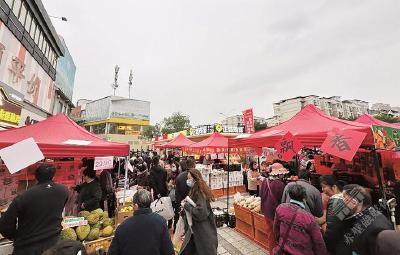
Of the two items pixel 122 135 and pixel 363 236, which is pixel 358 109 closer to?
pixel 122 135

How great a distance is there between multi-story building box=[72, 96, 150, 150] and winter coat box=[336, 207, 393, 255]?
148 ft

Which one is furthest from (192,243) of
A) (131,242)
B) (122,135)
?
(122,135)

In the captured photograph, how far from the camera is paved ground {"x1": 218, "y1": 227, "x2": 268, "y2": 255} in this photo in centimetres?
483

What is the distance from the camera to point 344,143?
11.3ft

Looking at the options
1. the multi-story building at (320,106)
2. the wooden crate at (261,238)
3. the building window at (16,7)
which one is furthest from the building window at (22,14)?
the multi-story building at (320,106)

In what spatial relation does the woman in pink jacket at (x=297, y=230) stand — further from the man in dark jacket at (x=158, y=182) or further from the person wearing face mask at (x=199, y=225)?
the man in dark jacket at (x=158, y=182)

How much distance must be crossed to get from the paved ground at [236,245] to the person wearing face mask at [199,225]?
83.1 inches

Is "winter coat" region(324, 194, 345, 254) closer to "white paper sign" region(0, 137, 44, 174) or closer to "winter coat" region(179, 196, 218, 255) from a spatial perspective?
"winter coat" region(179, 196, 218, 255)

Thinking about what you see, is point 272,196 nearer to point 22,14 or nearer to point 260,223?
point 260,223

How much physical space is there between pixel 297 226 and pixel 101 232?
3410mm

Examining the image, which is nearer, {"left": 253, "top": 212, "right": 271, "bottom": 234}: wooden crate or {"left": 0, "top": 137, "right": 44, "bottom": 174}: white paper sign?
{"left": 0, "top": 137, "right": 44, "bottom": 174}: white paper sign

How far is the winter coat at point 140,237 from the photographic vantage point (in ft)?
6.93

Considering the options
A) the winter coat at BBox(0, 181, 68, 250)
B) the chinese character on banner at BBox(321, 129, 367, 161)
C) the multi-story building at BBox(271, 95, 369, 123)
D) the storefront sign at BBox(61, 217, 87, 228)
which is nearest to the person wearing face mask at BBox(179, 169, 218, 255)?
the winter coat at BBox(0, 181, 68, 250)

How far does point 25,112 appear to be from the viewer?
12586 mm
